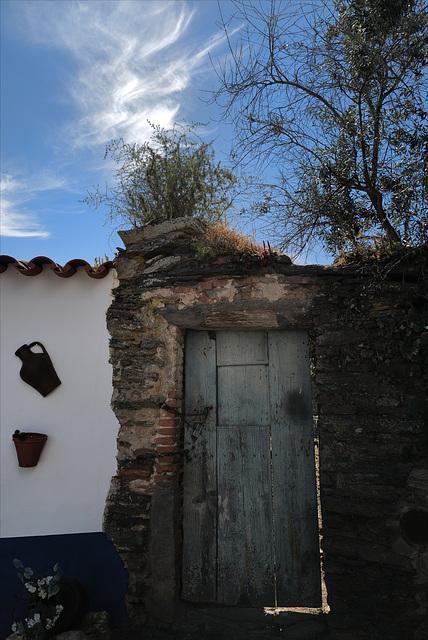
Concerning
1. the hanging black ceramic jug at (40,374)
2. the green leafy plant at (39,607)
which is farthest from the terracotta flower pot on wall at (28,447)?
the green leafy plant at (39,607)

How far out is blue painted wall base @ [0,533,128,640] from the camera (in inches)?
120

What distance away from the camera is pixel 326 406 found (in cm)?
295

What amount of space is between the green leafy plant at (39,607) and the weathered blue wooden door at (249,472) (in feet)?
3.28

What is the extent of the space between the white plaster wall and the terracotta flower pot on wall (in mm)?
69

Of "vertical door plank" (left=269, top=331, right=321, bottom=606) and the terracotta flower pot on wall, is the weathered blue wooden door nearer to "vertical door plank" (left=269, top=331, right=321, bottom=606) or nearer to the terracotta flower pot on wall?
"vertical door plank" (left=269, top=331, right=321, bottom=606)

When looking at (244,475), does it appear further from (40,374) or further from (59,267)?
(59,267)

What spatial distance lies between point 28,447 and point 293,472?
2081mm

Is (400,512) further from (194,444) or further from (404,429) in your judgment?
(194,444)

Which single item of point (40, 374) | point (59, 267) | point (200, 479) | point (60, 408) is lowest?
point (200, 479)

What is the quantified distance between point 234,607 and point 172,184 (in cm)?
397

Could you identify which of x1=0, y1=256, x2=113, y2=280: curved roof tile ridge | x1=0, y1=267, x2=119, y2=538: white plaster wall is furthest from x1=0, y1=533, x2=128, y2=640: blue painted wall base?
x1=0, y1=256, x2=113, y2=280: curved roof tile ridge

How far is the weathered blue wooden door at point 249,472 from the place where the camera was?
3150 millimetres

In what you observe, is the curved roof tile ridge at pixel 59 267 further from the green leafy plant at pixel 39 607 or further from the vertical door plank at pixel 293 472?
the green leafy plant at pixel 39 607

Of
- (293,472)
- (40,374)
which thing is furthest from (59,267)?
(293,472)
